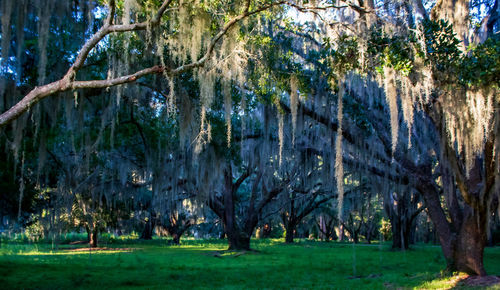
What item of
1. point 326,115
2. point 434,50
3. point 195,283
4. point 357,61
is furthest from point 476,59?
point 195,283

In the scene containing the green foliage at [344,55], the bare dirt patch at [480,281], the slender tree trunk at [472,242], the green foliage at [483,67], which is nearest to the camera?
the green foliage at [483,67]

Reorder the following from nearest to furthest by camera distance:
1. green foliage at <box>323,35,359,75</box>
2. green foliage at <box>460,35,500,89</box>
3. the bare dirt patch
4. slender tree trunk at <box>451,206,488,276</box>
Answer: green foliage at <box>460,35,500,89</box> → green foliage at <box>323,35,359,75</box> → the bare dirt patch → slender tree trunk at <box>451,206,488,276</box>

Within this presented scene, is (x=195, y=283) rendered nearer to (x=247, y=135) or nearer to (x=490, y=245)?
(x=247, y=135)

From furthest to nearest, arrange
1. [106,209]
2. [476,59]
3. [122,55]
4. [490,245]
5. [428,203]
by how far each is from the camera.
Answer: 1. [490,245]
2. [106,209]
3. [428,203]
4. [122,55]
5. [476,59]

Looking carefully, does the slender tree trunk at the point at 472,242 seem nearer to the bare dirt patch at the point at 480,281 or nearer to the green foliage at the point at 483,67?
the bare dirt patch at the point at 480,281

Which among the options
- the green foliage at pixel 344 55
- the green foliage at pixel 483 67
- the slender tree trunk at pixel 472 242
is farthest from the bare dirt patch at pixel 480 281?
the green foliage at pixel 344 55

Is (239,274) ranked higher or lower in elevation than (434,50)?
lower

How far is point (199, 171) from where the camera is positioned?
12727mm

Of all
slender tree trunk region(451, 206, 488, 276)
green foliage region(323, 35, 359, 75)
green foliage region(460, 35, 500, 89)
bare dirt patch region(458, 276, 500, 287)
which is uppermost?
green foliage region(323, 35, 359, 75)

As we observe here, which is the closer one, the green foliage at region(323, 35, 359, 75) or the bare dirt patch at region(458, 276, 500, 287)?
the green foliage at region(323, 35, 359, 75)

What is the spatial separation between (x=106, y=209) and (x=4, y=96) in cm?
1368

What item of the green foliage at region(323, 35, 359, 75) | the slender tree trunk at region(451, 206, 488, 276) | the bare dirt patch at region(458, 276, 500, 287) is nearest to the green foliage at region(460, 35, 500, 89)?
the green foliage at region(323, 35, 359, 75)

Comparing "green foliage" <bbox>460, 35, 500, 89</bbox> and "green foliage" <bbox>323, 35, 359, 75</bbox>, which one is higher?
"green foliage" <bbox>323, 35, 359, 75</bbox>

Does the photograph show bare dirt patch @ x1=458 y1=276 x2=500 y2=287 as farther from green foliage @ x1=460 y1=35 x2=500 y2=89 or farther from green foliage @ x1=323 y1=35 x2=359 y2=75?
green foliage @ x1=323 y1=35 x2=359 y2=75
